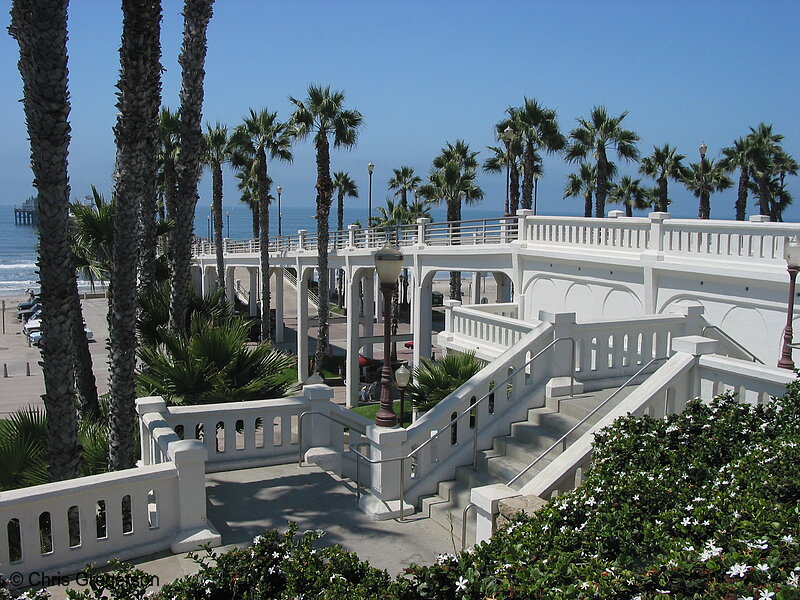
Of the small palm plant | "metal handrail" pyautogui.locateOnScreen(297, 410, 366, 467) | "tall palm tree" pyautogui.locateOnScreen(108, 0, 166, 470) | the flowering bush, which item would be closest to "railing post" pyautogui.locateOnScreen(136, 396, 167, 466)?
"tall palm tree" pyautogui.locateOnScreen(108, 0, 166, 470)

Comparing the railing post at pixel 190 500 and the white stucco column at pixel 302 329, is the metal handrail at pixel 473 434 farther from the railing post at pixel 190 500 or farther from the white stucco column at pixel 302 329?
the white stucco column at pixel 302 329

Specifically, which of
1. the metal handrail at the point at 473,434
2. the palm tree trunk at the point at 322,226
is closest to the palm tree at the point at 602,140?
the palm tree trunk at the point at 322,226

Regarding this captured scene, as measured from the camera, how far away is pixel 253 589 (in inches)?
165

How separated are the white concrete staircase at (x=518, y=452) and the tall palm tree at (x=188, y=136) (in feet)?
20.0

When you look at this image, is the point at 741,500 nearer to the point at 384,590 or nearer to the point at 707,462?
the point at 707,462

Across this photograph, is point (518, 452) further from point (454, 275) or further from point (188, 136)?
point (454, 275)

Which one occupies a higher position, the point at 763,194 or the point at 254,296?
the point at 763,194

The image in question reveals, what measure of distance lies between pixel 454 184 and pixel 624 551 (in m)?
39.7

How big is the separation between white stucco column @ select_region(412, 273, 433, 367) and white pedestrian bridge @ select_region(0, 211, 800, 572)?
7613 mm

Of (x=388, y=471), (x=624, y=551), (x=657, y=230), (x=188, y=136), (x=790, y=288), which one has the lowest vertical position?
(x=388, y=471)

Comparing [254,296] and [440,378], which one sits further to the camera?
[254,296]

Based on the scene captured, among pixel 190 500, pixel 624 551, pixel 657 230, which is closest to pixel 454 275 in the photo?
pixel 657 230

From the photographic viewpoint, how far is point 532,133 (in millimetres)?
36781

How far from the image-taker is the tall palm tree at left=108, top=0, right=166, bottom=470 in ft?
31.3
